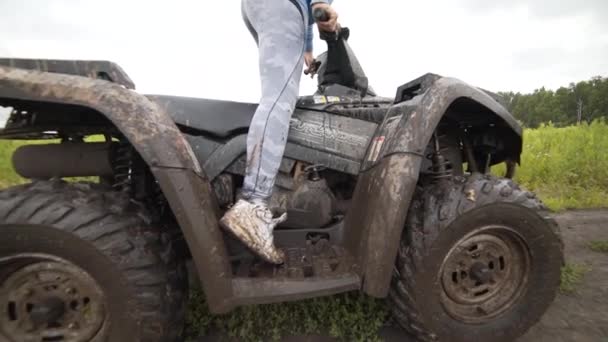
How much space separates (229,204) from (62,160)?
96cm

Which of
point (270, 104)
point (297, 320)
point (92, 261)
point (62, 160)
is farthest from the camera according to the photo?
point (297, 320)

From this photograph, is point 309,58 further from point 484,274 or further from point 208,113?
point 484,274

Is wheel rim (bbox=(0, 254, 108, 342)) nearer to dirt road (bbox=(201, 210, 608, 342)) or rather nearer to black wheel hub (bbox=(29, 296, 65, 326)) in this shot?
black wheel hub (bbox=(29, 296, 65, 326))

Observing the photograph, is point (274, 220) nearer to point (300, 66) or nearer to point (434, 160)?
point (300, 66)

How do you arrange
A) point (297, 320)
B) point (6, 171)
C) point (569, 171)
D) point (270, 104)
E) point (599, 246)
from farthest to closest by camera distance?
1. point (569, 171)
2. point (6, 171)
3. point (599, 246)
4. point (297, 320)
5. point (270, 104)

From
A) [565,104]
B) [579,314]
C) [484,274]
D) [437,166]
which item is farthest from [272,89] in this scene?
[565,104]

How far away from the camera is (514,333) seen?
68.0 inches

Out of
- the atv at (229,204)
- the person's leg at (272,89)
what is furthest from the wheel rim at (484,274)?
the person's leg at (272,89)

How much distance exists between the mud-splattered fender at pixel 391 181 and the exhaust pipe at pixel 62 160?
150 centimetres

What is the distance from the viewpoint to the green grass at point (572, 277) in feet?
7.67

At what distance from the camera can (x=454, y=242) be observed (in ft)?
5.38

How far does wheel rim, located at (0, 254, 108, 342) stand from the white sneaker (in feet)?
2.13

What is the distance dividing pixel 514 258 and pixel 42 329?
242cm

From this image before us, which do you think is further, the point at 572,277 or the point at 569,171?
the point at 569,171
